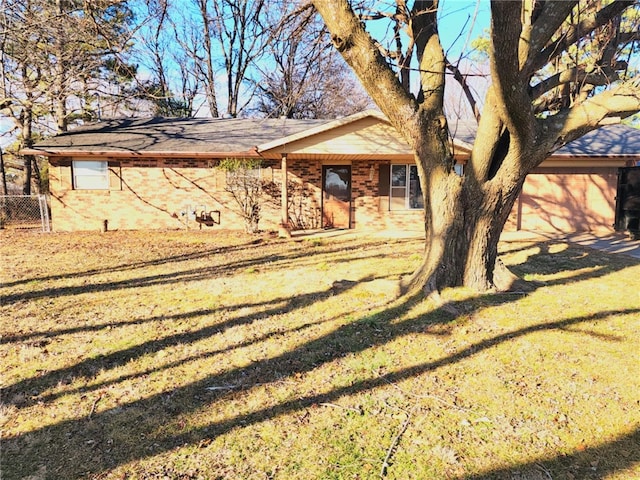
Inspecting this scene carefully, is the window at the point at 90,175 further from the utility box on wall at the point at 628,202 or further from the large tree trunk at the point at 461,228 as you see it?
the utility box on wall at the point at 628,202

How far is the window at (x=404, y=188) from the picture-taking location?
1252cm

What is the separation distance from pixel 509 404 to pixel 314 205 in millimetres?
10482

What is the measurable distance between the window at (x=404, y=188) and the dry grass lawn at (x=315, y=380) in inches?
269

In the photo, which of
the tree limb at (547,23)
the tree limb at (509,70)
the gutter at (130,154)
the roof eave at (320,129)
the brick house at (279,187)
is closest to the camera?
the tree limb at (509,70)

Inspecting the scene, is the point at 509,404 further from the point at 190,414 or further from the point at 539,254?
the point at 539,254

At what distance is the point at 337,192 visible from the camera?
12.9m

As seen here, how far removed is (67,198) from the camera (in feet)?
39.9

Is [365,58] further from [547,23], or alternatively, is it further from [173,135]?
[173,135]

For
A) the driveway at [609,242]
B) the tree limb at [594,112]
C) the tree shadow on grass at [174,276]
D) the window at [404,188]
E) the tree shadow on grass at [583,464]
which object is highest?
the tree limb at [594,112]

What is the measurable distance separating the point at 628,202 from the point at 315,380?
13.1 metres

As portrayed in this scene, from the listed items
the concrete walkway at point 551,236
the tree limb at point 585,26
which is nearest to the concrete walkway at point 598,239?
the concrete walkway at point 551,236

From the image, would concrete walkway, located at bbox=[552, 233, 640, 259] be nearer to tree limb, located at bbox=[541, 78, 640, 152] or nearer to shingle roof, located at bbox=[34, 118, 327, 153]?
tree limb, located at bbox=[541, 78, 640, 152]

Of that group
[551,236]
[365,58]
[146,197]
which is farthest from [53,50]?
[551,236]

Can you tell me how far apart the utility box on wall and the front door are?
8.50 metres
